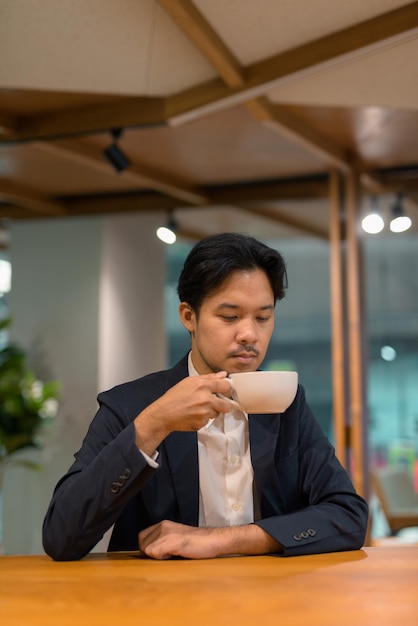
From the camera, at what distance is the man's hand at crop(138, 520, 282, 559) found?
157cm

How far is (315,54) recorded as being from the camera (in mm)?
3332

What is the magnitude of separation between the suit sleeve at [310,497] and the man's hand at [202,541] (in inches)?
1.2

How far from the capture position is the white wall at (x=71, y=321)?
6.90 m

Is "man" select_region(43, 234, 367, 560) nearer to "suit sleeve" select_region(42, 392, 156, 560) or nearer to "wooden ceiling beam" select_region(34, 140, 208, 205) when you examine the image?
"suit sleeve" select_region(42, 392, 156, 560)

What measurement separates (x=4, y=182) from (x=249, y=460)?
16.7ft

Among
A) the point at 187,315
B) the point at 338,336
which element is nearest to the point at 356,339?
the point at 338,336

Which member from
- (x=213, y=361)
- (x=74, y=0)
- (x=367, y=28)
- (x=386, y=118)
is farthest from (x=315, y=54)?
(x=213, y=361)

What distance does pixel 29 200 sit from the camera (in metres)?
6.82

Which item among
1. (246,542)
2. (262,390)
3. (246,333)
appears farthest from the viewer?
(246,333)

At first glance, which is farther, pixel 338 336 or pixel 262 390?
pixel 338 336

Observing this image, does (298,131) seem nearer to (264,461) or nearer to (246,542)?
(264,461)

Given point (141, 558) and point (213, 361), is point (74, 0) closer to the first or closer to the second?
point (213, 361)

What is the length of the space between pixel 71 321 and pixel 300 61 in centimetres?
403

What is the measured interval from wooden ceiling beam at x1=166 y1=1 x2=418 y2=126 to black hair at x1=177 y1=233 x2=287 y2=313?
4.92 ft
